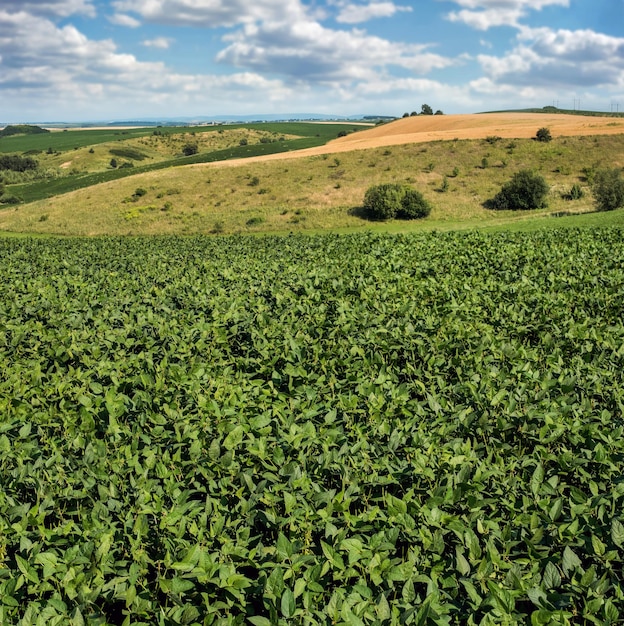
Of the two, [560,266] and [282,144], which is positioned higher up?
[282,144]

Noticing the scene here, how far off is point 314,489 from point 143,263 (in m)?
23.8

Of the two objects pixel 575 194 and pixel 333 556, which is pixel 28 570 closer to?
pixel 333 556

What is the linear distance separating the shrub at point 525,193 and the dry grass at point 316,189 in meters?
2.16

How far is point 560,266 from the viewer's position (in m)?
20.2

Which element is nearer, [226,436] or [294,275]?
[226,436]

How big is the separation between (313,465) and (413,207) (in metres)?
56.3

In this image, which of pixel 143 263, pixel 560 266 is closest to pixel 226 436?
pixel 560 266

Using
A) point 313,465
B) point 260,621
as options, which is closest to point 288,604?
point 260,621

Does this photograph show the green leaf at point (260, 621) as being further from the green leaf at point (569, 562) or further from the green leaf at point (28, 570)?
the green leaf at point (569, 562)

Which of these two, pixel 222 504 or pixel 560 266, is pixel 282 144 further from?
pixel 222 504

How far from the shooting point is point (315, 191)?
7169cm

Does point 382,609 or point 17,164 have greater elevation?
point 17,164

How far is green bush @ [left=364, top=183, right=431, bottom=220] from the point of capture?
59.6m

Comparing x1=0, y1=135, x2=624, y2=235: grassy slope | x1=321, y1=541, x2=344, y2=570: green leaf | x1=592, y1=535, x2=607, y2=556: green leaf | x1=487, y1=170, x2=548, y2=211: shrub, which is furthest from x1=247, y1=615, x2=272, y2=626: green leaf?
x1=487, y1=170, x2=548, y2=211: shrub
